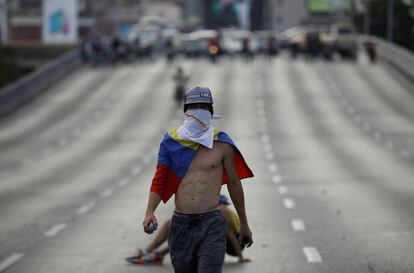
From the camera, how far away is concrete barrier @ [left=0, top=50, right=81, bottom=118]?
1981 inches

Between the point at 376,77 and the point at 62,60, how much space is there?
56.0 feet

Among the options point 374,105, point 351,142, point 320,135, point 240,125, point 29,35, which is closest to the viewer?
point 351,142

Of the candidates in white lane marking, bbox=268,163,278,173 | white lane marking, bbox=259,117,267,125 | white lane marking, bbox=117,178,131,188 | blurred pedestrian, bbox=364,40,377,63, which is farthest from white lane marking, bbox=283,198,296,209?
blurred pedestrian, bbox=364,40,377,63

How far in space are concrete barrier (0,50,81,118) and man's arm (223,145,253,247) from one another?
4134 cm

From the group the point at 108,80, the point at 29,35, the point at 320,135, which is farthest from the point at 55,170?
the point at 29,35

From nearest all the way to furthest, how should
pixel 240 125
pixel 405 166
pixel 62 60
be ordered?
1. pixel 405 166
2. pixel 240 125
3. pixel 62 60

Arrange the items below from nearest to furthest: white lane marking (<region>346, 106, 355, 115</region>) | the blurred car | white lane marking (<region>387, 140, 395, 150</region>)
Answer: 1. white lane marking (<region>387, 140, 395, 150</region>)
2. white lane marking (<region>346, 106, 355, 115</region>)
3. the blurred car

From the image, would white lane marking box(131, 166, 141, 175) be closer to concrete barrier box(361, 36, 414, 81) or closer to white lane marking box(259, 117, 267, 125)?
white lane marking box(259, 117, 267, 125)

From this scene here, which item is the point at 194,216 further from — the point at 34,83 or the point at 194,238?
the point at 34,83

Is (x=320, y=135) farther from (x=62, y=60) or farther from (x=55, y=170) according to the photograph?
(x=62, y=60)

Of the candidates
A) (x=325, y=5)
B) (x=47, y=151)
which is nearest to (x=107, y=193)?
(x=47, y=151)

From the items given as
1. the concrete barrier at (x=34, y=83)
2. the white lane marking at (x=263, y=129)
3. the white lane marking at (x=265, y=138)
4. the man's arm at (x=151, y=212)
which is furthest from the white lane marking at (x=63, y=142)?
the man's arm at (x=151, y=212)

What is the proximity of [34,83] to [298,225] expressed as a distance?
40.3 meters

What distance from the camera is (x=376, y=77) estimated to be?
59.6 metres
